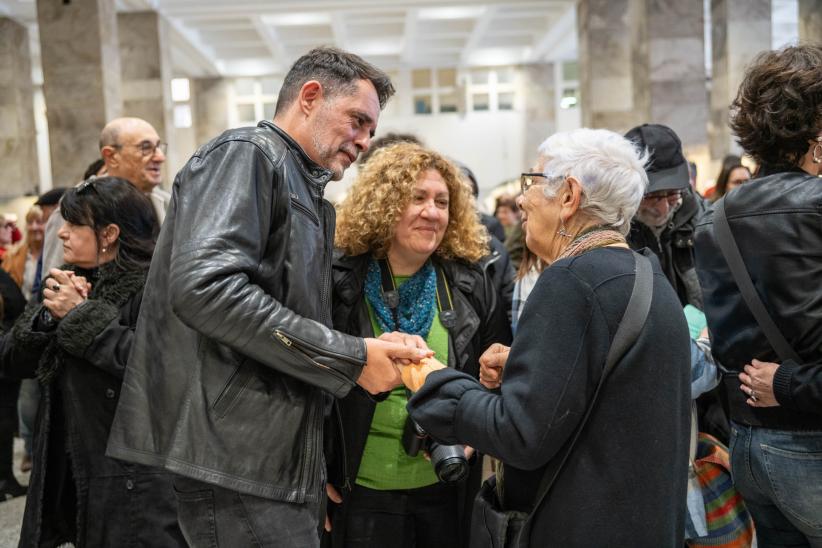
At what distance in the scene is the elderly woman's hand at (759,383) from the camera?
2.26m

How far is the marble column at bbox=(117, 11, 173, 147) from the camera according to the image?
14.1 m

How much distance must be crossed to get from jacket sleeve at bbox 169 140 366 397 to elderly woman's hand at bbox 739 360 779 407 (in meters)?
1.18

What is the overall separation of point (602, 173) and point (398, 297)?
1.16 m

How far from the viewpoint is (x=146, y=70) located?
14352mm

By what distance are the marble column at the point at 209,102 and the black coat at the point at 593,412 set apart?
970 inches

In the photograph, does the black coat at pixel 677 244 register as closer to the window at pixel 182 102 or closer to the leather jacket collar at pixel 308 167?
the leather jacket collar at pixel 308 167

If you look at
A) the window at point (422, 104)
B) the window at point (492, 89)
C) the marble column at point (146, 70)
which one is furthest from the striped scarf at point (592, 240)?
the window at point (422, 104)

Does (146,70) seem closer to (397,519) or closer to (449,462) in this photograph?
(397,519)

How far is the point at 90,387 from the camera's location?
9.53 ft

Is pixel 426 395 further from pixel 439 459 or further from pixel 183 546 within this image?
pixel 183 546

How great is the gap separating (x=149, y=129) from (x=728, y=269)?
3.48 metres

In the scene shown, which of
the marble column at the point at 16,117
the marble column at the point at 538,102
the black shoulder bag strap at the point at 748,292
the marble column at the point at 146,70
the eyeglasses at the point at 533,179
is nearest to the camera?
the eyeglasses at the point at 533,179

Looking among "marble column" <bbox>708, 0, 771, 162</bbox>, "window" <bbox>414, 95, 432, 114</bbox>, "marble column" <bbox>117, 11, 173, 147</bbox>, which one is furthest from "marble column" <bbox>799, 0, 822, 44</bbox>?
"window" <bbox>414, 95, 432, 114</bbox>

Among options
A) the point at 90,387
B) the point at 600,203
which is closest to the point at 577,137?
the point at 600,203
